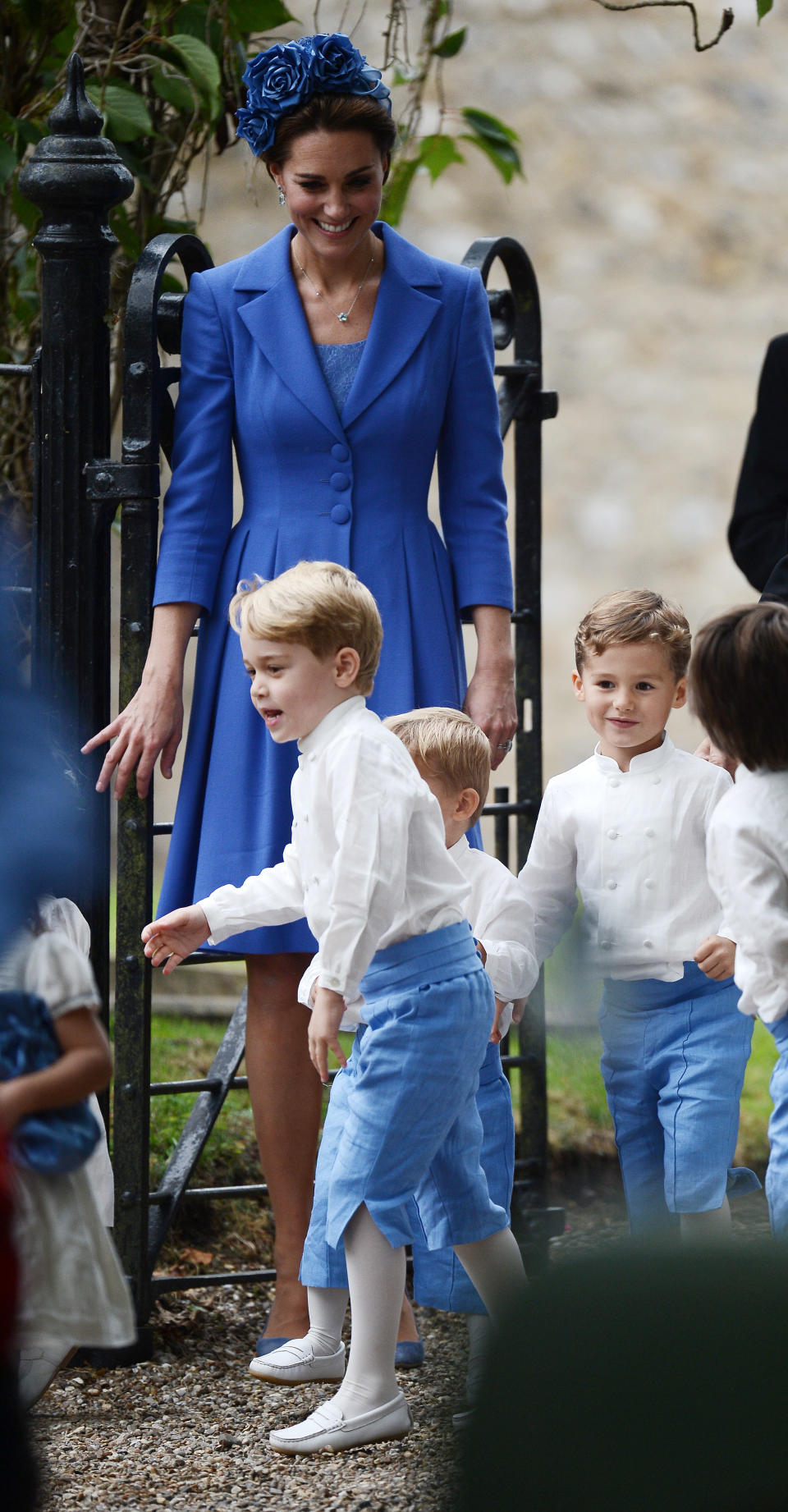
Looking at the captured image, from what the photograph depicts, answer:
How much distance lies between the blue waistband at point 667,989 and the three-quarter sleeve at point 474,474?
2.21 feet

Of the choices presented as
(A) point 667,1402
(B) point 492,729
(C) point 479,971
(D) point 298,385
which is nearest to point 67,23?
(D) point 298,385

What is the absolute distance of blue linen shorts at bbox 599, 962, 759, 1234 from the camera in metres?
2.63

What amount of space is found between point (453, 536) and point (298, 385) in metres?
0.36

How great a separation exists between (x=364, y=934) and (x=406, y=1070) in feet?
0.74

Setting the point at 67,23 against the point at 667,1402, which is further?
the point at 67,23

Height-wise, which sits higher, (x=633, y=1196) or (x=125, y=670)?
(x=125, y=670)

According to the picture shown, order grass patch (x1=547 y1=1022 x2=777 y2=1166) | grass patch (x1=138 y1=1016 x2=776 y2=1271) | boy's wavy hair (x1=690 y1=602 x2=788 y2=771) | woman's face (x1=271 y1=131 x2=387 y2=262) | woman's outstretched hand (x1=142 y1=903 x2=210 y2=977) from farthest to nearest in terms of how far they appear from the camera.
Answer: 1. grass patch (x1=547 y1=1022 x2=777 y2=1166)
2. grass patch (x1=138 y1=1016 x2=776 y2=1271)
3. woman's face (x1=271 y1=131 x2=387 y2=262)
4. woman's outstretched hand (x1=142 y1=903 x2=210 y2=977)
5. boy's wavy hair (x1=690 y1=602 x2=788 y2=771)

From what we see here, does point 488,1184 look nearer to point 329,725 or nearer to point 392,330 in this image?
point 329,725

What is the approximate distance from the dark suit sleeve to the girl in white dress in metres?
2.13

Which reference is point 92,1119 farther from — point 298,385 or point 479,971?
point 298,385

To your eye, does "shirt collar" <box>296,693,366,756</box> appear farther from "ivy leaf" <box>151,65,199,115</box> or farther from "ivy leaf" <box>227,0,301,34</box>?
"ivy leaf" <box>227,0,301,34</box>

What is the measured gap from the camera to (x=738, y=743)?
2205mm

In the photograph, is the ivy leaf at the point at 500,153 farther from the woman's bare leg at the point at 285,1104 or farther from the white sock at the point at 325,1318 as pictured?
the white sock at the point at 325,1318

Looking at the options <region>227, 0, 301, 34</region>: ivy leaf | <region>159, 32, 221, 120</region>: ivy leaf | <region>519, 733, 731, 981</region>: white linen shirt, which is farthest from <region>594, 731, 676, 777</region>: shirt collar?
<region>227, 0, 301, 34</region>: ivy leaf
